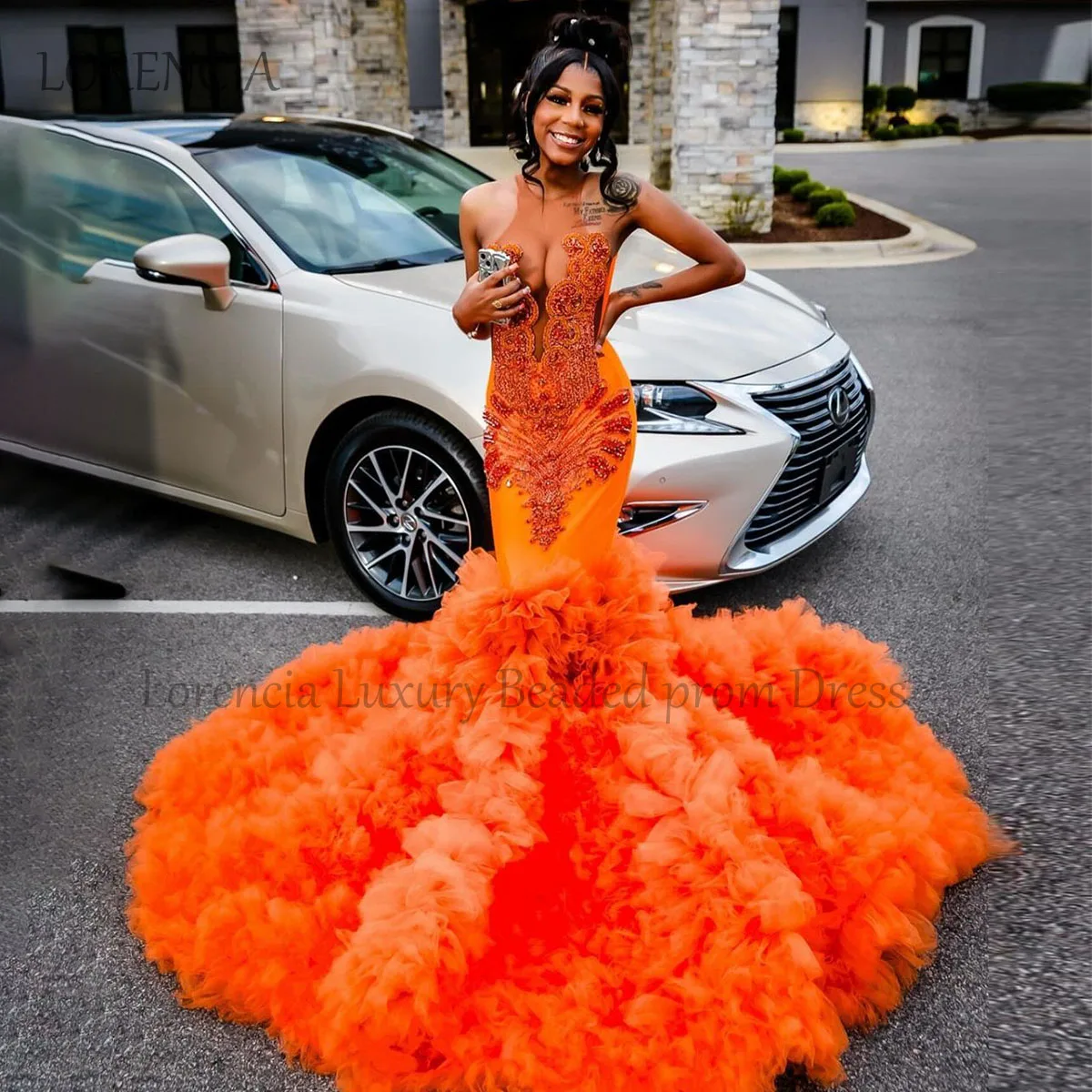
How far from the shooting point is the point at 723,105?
47.3ft

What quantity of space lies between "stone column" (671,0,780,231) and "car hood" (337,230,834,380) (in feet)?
34.4

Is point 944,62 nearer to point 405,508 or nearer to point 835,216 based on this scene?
point 835,216

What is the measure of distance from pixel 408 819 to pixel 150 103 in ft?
98.9

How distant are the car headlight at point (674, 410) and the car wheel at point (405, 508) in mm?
582

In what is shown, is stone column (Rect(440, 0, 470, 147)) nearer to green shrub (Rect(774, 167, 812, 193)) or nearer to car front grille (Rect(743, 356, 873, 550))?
green shrub (Rect(774, 167, 812, 193))

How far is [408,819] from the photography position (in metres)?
2.67

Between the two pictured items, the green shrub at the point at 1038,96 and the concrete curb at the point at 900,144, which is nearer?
the concrete curb at the point at 900,144

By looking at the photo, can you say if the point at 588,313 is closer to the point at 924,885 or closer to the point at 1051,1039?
the point at 924,885

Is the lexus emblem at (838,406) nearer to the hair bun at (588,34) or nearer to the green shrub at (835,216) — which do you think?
the hair bun at (588,34)

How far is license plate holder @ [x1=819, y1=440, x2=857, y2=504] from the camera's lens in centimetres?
420

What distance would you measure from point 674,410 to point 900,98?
38743 mm

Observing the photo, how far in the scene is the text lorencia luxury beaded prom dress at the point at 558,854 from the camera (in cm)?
221

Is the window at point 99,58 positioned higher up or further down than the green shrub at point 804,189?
higher up
